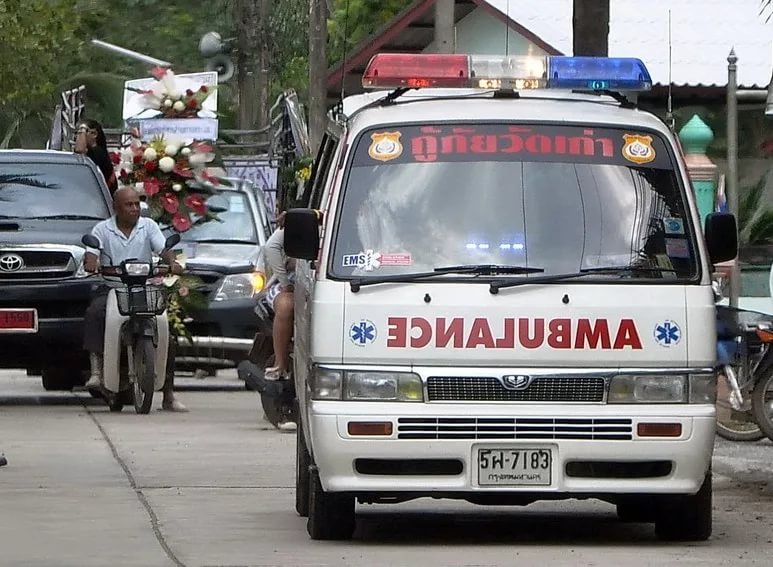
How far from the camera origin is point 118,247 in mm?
17781

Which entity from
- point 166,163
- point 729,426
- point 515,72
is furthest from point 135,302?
point 515,72

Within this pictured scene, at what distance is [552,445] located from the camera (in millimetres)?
9672

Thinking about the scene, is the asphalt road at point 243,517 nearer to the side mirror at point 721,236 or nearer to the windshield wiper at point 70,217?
the side mirror at point 721,236

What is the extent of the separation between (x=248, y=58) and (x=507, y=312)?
29.5 m

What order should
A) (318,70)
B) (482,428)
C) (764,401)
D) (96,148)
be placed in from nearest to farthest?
(482,428) < (764,401) < (96,148) < (318,70)

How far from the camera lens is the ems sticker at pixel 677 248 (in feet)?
33.0

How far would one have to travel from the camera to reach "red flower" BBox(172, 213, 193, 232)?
2022 cm

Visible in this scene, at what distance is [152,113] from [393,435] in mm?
13471

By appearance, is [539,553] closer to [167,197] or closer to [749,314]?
[749,314]

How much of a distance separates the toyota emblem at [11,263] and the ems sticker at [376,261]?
8524 mm

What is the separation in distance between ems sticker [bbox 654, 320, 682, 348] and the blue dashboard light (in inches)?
50.7

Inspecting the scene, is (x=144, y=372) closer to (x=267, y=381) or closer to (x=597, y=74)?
(x=267, y=381)

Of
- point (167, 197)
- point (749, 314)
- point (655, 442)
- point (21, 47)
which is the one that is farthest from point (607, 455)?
point (21, 47)

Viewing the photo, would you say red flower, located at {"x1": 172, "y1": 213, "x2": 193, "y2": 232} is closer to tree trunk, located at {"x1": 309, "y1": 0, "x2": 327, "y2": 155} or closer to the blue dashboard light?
tree trunk, located at {"x1": 309, "y1": 0, "x2": 327, "y2": 155}
